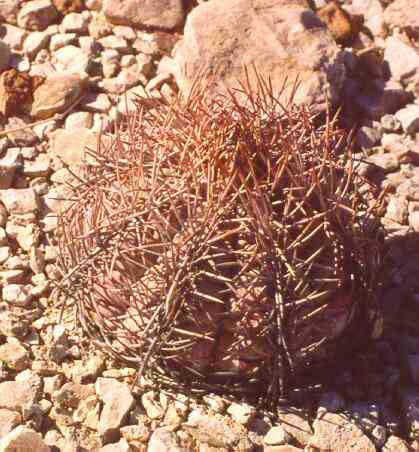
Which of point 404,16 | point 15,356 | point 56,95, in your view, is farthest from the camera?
point 404,16

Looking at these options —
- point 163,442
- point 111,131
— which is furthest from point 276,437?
point 111,131

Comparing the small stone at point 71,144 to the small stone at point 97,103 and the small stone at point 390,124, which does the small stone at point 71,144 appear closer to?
the small stone at point 97,103

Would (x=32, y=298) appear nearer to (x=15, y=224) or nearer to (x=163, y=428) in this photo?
(x=15, y=224)

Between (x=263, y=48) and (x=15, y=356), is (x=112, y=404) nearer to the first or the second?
(x=15, y=356)

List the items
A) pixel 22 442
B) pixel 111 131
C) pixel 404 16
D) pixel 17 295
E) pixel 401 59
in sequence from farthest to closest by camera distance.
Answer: pixel 404 16 → pixel 401 59 → pixel 111 131 → pixel 17 295 → pixel 22 442

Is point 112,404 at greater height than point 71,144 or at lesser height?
lesser

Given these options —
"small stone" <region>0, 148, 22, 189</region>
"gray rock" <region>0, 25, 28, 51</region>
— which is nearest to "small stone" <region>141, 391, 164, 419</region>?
"small stone" <region>0, 148, 22, 189</region>

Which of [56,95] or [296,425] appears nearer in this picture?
[296,425]
